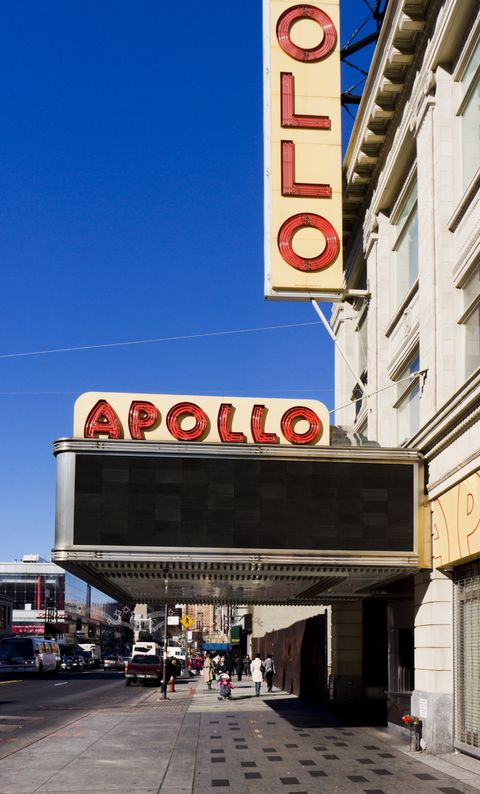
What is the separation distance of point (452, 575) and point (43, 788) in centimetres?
1006

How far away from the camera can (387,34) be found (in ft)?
85.4

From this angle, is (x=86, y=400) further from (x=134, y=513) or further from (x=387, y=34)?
(x=387, y=34)

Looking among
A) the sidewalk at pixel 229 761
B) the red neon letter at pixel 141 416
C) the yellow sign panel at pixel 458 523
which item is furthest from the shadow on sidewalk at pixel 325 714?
the red neon letter at pixel 141 416

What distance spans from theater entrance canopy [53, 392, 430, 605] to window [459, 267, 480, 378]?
309cm

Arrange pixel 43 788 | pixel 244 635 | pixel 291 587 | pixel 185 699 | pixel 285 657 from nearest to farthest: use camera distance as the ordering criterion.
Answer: pixel 43 788, pixel 291 587, pixel 185 699, pixel 285 657, pixel 244 635

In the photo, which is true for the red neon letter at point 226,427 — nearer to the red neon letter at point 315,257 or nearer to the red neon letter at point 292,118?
the red neon letter at point 315,257

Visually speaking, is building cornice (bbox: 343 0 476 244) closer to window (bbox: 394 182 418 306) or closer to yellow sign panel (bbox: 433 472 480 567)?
window (bbox: 394 182 418 306)

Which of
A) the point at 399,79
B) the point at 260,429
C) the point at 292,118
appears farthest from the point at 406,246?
the point at 260,429

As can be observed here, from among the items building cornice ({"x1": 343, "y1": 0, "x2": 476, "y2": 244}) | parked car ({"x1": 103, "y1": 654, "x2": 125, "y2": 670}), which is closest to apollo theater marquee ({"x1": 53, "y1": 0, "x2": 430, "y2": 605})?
building cornice ({"x1": 343, "y1": 0, "x2": 476, "y2": 244})

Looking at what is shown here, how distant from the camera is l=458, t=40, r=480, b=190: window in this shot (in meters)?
21.0

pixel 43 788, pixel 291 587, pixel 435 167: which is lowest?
pixel 43 788

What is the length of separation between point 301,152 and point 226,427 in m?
9.73

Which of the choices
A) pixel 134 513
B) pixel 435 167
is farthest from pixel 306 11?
pixel 134 513

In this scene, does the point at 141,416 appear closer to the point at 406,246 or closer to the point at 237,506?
the point at 237,506
